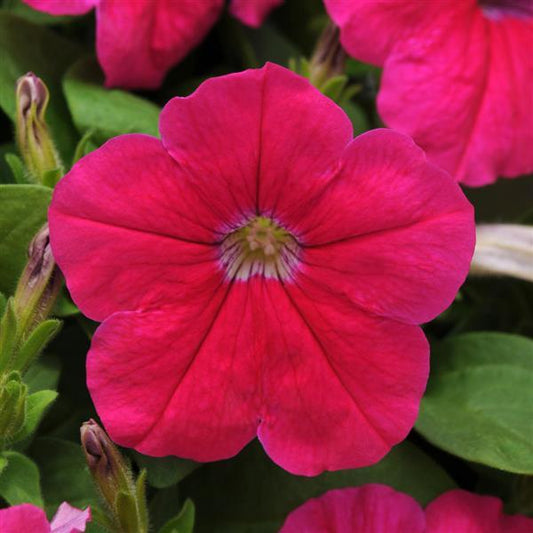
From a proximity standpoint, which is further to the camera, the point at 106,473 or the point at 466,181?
the point at 466,181

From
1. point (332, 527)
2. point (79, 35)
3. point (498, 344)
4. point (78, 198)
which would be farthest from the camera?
point (79, 35)

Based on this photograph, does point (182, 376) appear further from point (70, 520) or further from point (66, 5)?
point (66, 5)

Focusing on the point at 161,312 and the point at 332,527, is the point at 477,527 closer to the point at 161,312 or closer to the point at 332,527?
the point at 332,527

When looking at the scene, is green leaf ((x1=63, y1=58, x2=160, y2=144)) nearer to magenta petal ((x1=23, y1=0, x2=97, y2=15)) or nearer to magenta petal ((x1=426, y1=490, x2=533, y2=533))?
magenta petal ((x1=23, y1=0, x2=97, y2=15))

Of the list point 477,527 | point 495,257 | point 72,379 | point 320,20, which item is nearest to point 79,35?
point 320,20

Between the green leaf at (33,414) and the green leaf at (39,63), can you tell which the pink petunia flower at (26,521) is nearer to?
the green leaf at (33,414)

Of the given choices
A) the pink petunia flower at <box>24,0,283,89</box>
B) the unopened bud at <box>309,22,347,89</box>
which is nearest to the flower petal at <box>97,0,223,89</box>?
A: the pink petunia flower at <box>24,0,283,89</box>

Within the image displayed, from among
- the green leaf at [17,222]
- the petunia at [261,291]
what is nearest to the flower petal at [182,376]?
the petunia at [261,291]
